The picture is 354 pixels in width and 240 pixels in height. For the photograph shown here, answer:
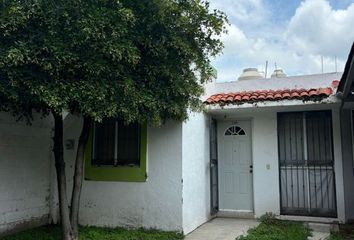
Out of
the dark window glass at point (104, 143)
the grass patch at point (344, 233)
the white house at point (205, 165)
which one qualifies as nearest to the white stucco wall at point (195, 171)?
the white house at point (205, 165)

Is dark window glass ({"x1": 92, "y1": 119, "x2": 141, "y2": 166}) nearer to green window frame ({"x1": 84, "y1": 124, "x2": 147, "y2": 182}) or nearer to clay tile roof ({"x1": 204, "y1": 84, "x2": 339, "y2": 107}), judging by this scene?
green window frame ({"x1": 84, "y1": 124, "x2": 147, "y2": 182})

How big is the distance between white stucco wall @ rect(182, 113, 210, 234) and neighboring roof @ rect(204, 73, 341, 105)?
89 centimetres

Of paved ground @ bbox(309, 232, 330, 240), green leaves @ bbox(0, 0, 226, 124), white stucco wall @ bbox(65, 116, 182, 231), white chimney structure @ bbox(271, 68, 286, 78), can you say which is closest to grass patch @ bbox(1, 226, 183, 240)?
white stucco wall @ bbox(65, 116, 182, 231)

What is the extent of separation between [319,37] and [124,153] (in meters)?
8.08

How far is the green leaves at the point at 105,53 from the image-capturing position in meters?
5.27

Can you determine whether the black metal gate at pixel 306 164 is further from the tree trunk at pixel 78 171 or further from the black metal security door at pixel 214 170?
the tree trunk at pixel 78 171

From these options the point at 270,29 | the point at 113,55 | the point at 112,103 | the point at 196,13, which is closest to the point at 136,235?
the point at 112,103

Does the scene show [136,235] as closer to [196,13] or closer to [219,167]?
[219,167]

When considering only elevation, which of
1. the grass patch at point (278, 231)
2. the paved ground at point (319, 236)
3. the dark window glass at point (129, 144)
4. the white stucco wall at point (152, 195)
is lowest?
the paved ground at point (319, 236)

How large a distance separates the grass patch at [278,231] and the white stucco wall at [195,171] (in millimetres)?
1308

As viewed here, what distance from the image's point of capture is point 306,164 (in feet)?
30.7

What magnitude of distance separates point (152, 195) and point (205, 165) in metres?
1.89

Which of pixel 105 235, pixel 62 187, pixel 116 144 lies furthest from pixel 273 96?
pixel 62 187

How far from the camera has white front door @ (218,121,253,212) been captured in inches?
391
